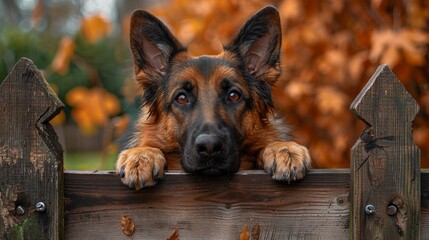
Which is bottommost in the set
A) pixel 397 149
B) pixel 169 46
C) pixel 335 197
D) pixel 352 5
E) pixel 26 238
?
pixel 26 238

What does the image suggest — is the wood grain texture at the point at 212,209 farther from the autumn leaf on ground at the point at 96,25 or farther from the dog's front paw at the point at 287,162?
the autumn leaf on ground at the point at 96,25

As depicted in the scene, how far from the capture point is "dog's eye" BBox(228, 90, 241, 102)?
4.10 meters

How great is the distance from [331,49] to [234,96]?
239 centimetres

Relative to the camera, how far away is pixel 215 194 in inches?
113

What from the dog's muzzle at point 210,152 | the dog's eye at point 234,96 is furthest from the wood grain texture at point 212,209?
the dog's eye at point 234,96

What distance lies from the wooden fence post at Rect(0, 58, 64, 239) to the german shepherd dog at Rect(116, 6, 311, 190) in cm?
74

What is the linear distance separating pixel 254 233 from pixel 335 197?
0.37 m

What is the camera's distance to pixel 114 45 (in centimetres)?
2291

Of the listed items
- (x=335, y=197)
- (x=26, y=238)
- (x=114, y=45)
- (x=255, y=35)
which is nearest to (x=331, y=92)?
(x=255, y=35)

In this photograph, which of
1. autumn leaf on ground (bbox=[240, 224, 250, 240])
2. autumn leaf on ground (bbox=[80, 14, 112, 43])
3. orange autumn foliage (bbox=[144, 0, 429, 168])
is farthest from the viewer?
autumn leaf on ground (bbox=[80, 14, 112, 43])

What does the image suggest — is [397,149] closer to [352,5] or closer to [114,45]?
[352,5]

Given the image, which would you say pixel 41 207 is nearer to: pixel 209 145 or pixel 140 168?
pixel 140 168

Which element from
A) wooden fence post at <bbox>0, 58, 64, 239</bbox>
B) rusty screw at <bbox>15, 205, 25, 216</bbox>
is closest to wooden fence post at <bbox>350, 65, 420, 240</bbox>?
wooden fence post at <bbox>0, 58, 64, 239</bbox>

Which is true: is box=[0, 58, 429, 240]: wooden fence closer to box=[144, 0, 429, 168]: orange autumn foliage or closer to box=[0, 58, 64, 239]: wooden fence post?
box=[0, 58, 64, 239]: wooden fence post
